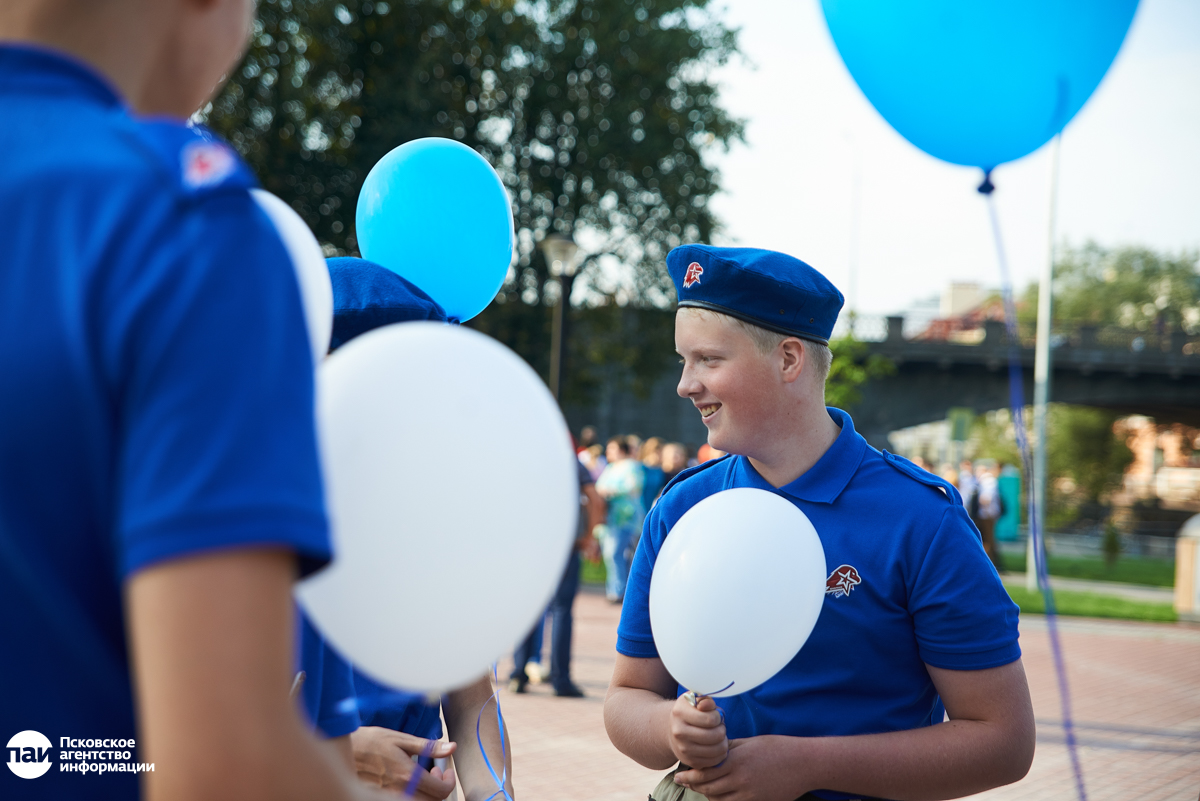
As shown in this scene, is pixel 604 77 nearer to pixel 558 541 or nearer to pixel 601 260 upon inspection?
pixel 601 260

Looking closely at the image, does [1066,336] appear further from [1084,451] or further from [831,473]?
[831,473]

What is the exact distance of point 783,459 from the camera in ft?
7.27

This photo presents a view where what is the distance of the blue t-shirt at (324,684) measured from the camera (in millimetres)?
1570

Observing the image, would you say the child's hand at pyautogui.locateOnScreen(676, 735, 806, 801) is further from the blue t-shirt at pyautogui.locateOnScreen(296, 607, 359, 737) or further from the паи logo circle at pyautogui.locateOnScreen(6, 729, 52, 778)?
the паи logo circle at pyautogui.locateOnScreen(6, 729, 52, 778)

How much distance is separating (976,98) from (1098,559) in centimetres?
3200

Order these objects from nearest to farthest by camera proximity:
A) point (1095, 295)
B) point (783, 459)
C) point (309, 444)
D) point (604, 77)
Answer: point (309, 444) → point (783, 459) → point (604, 77) → point (1095, 295)

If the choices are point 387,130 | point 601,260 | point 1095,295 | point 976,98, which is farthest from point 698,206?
point 1095,295

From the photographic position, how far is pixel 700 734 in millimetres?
1758

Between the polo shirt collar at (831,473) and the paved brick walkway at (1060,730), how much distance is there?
413cm

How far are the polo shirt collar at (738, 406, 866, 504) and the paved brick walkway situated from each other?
4135mm

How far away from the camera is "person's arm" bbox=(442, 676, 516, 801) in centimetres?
203

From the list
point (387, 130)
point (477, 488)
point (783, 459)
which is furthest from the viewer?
point (387, 130)

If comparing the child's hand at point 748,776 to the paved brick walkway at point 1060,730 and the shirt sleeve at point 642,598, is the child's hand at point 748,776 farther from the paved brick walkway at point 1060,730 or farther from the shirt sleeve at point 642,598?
the paved brick walkway at point 1060,730

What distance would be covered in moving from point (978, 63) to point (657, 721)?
5.55ft
